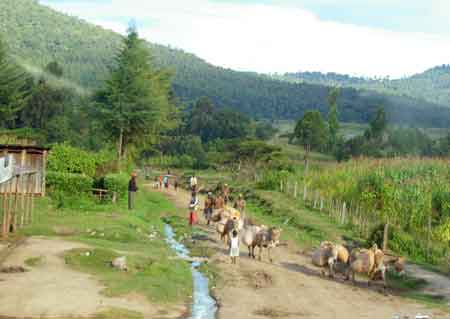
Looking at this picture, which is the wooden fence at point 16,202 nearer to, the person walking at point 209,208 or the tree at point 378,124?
the person walking at point 209,208

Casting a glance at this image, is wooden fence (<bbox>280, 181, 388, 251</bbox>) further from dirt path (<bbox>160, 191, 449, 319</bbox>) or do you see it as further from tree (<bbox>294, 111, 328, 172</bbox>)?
tree (<bbox>294, 111, 328, 172</bbox>)

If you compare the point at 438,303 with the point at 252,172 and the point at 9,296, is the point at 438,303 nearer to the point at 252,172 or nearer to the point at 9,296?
the point at 9,296

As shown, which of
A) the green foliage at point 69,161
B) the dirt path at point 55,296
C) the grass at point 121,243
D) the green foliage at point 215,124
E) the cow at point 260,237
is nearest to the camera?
the dirt path at point 55,296

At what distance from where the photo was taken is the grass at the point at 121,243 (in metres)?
20.2

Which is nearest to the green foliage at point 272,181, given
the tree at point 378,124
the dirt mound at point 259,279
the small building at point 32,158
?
the small building at point 32,158

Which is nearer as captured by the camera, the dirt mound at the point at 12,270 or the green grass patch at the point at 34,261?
the dirt mound at the point at 12,270

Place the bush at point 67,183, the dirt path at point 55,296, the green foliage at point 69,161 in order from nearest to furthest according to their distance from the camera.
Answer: the dirt path at point 55,296 < the bush at point 67,183 < the green foliage at point 69,161

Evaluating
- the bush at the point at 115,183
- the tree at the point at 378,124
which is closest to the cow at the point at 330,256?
the bush at the point at 115,183

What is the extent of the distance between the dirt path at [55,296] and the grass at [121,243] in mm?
534

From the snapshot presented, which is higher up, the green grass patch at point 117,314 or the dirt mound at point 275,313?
the green grass patch at point 117,314

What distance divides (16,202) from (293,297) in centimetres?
1301

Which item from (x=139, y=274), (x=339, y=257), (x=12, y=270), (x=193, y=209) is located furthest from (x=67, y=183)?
(x=339, y=257)

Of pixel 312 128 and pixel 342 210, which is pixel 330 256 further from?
pixel 312 128

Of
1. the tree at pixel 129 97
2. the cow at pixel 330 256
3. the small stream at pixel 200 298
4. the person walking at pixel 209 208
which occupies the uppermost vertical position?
the tree at pixel 129 97
